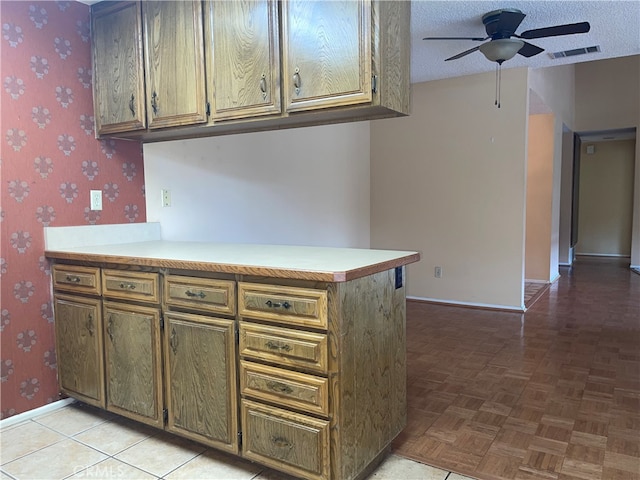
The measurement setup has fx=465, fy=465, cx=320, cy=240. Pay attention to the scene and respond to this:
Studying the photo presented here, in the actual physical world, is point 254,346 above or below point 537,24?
below

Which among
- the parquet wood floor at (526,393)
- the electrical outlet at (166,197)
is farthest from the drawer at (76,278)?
the parquet wood floor at (526,393)

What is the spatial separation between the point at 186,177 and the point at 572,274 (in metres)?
6.04

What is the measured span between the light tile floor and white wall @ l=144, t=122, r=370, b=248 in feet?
4.01

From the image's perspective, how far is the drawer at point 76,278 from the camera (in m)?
2.21

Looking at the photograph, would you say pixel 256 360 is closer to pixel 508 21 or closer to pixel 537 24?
pixel 508 21

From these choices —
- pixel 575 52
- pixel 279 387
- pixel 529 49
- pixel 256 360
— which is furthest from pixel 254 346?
pixel 575 52

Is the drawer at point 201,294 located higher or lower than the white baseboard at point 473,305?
higher

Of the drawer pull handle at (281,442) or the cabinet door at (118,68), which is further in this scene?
the cabinet door at (118,68)

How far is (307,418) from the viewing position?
1.61 metres

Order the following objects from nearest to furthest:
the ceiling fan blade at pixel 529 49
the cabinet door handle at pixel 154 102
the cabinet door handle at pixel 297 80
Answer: the cabinet door handle at pixel 297 80 → the cabinet door handle at pixel 154 102 → the ceiling fan blade at pixel 529 49

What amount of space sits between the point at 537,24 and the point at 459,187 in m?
1.79

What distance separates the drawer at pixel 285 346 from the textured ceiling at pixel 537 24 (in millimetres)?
2160

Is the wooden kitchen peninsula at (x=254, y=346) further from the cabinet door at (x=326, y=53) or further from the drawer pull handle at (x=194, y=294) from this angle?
the cabinet door at (x=326, y=53)

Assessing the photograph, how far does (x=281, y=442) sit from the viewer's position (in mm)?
1681
